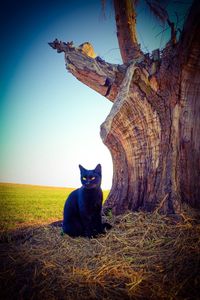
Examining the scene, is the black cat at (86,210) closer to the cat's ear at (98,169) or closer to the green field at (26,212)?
the cat's ear at (98,169)

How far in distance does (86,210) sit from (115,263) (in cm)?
138

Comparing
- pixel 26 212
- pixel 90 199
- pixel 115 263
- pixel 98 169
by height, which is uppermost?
pixel 98 169

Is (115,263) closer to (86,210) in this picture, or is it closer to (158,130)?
(86,210)

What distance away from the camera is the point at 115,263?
2430 millimetres

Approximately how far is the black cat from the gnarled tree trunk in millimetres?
553

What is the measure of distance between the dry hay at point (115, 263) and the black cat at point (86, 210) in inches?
9.1

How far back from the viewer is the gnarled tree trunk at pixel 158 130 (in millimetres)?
3529

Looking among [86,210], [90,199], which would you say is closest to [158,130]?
[90,199]

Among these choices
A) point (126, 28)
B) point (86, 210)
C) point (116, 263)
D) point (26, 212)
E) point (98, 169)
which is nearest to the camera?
point (116, 263)

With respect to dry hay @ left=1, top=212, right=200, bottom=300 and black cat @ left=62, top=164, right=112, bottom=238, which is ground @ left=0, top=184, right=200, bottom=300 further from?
black cat @ left=62, top=164, right=112, bottom=238

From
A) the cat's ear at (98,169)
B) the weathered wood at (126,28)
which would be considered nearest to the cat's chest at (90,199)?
the cat's ear at (98,169)

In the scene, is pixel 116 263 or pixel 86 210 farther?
pixel 86 210

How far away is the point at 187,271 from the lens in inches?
78.3

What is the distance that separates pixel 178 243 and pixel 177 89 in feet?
8.78
